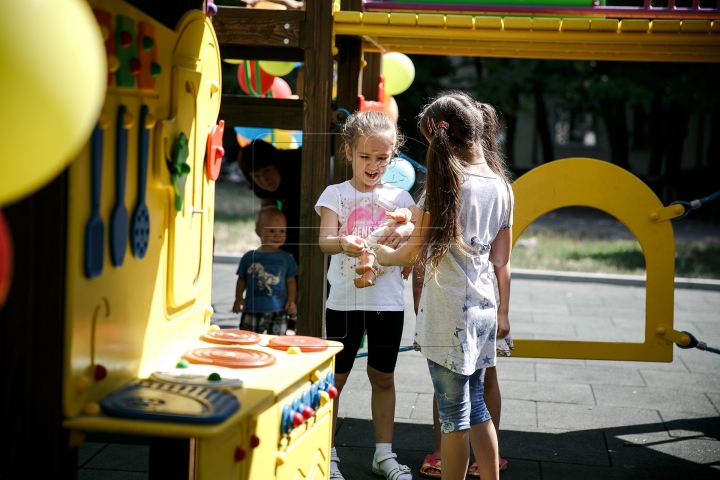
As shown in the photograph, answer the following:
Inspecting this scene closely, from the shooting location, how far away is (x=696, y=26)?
3.75m

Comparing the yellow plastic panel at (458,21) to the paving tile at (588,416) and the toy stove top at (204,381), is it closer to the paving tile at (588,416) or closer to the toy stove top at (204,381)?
the toy stove top at (204,381)

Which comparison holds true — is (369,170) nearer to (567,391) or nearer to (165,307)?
(165,307)

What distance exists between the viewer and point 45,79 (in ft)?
4.06

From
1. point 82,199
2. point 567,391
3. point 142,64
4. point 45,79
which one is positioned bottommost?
point 567,391

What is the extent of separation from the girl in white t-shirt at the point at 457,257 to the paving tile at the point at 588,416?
1.86 metres

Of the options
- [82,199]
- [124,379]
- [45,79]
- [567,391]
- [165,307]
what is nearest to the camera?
[45,79]

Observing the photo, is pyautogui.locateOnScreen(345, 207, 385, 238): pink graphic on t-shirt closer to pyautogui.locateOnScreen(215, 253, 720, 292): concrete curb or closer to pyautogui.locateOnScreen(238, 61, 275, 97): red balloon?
pyautogui.locateOnScreen(238, 61, 275, 97): red balloon

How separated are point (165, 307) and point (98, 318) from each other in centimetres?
49

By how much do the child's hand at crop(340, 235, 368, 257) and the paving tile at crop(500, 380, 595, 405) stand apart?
8.67ft

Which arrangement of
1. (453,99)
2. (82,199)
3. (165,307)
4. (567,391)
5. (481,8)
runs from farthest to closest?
(567,391), (481,8), (453,99), (165,307), (82,199)

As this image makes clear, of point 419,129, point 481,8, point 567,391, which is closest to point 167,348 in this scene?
point 419,129

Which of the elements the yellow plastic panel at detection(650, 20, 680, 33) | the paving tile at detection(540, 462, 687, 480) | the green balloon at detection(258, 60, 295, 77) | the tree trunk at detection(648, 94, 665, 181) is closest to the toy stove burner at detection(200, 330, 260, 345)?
the paving tile at detection(540, 462, 687, 480)

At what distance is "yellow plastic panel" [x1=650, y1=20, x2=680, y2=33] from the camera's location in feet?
12.3

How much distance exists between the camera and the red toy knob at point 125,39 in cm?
206
